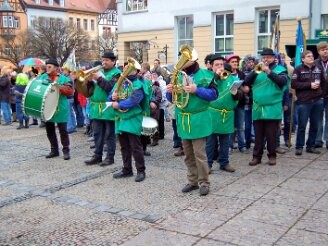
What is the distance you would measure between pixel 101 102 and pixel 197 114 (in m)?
2.33

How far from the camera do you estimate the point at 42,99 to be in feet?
26.0

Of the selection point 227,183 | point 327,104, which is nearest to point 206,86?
point 227,183

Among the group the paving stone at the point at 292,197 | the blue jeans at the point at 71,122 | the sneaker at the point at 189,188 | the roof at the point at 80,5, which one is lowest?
the paving stone at the point at 292,197

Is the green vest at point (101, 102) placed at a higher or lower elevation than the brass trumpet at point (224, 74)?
lower

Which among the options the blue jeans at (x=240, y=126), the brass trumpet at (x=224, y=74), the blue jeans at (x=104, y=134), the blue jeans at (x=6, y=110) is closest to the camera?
the brass trumpet at (x=224, y=74)

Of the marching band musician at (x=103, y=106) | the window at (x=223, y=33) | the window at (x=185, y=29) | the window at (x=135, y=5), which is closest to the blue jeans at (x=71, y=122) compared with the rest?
the marching band musician at (x=103, y=106)

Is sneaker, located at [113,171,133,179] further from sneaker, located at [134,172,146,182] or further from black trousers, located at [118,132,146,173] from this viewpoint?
sneaker, located at [134,172,146,182]

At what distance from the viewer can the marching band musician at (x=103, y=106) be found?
7230mm

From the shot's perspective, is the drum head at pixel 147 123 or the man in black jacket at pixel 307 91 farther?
the man in black jacket at pixel 307 91

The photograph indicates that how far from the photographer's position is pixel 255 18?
21.2 metres

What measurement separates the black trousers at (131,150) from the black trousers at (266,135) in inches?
80.6

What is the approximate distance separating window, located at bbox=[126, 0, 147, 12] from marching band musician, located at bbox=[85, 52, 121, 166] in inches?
800

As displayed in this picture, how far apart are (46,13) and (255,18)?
52.7 metres

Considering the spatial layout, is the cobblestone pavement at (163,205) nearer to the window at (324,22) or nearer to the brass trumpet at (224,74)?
the brass trumpet at (224,74)
